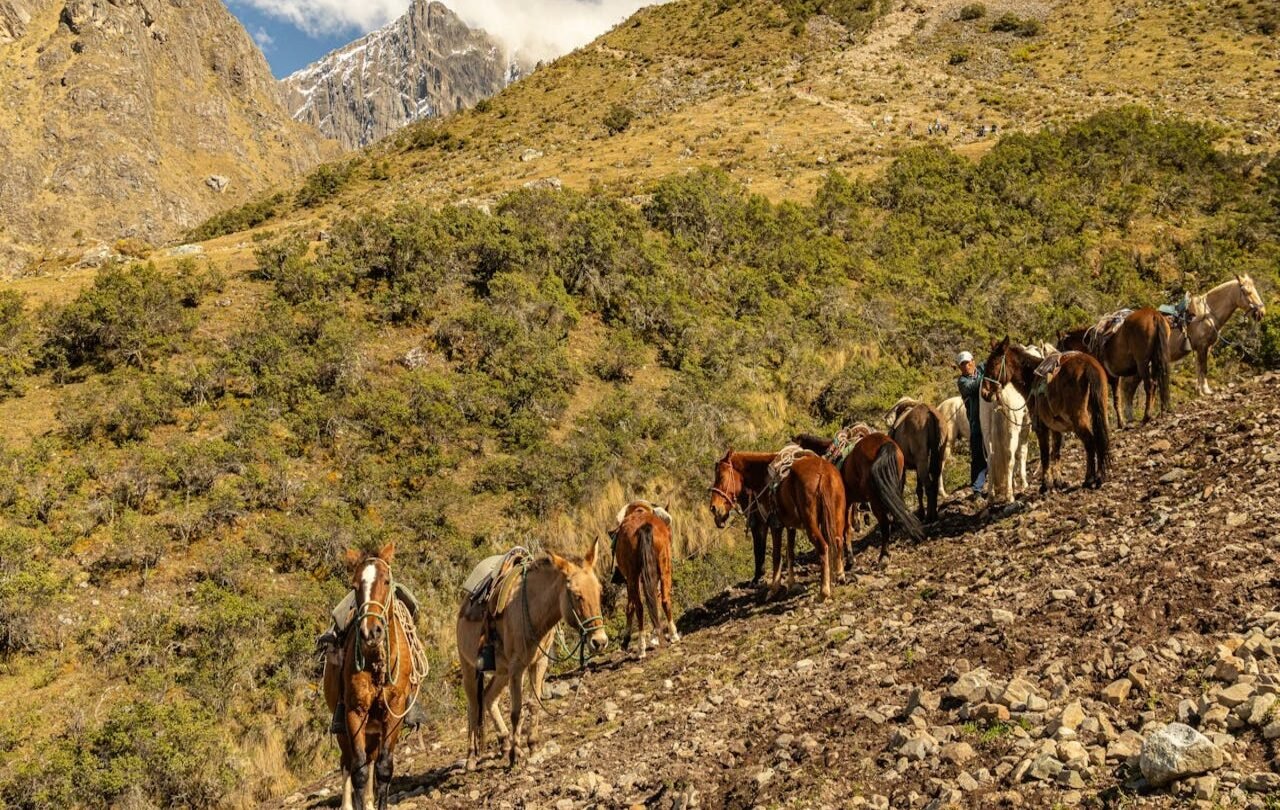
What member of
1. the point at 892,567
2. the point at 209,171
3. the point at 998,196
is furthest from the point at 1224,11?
the point at 209,171

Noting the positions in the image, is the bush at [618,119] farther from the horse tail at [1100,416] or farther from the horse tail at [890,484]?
the horse tail at [1100,416]

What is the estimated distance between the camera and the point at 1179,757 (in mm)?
3584

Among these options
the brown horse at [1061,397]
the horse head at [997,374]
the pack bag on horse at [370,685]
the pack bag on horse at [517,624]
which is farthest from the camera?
the horse head at [997,374]

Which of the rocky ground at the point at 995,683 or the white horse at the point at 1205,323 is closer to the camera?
the rocky ground at the point at 995,683

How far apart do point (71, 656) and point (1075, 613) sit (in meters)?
12.8

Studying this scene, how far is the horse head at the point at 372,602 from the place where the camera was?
6.29 metres

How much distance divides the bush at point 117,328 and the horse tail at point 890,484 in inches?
640

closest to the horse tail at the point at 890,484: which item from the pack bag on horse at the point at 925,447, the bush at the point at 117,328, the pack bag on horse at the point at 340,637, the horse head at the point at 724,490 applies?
the pack bag on horse at the point at 925,447

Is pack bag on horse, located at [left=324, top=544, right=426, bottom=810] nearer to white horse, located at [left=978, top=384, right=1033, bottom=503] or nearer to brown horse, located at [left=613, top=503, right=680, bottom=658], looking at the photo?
brown horse, located at [left=613, top=503, right=680, bottom=658]

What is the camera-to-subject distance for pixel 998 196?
110 ft

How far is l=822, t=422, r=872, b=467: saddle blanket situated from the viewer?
Result: 38.8 ft

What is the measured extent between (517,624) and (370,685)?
1.43 metres

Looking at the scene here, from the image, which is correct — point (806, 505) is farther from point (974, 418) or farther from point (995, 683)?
point (995, 683)

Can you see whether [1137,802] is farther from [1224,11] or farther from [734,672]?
[1224,11]
